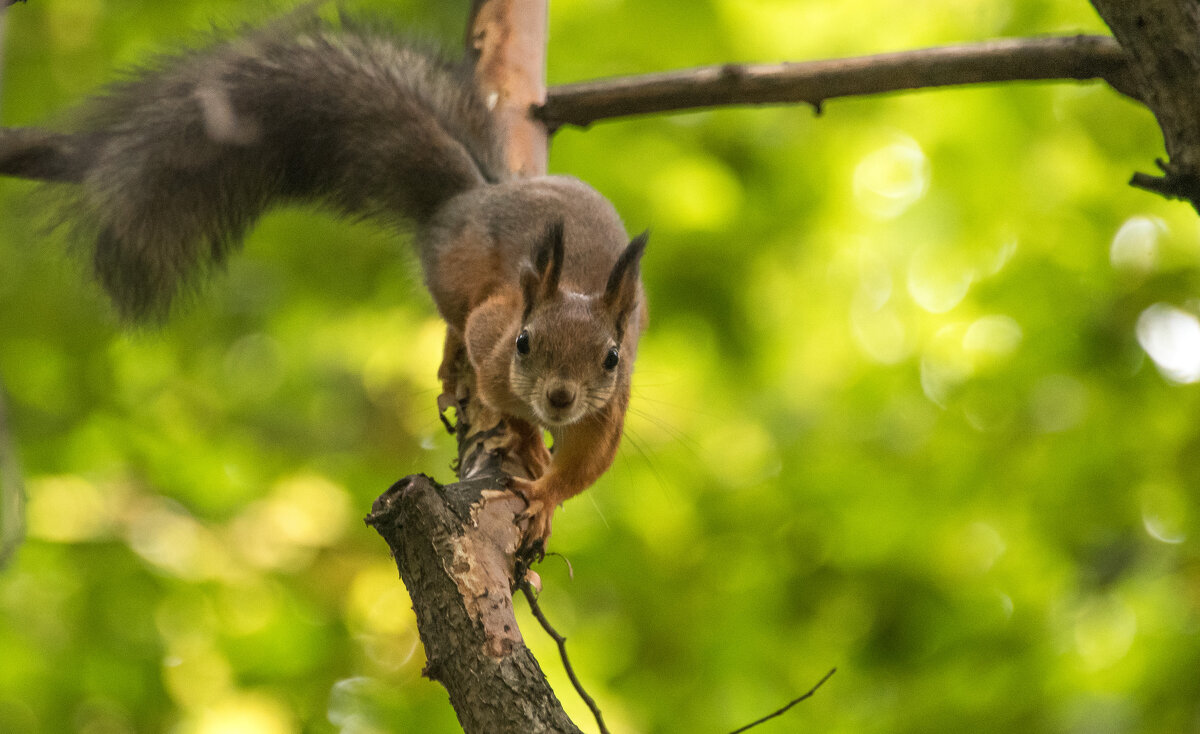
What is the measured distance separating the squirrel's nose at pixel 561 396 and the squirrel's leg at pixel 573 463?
6.7 inches

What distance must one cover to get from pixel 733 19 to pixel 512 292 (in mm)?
1690

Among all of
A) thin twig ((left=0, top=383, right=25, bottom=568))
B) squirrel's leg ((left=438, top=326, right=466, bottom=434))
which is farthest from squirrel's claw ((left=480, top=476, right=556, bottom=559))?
thin twig ((left=0, top=383, right=25, bottom=568))

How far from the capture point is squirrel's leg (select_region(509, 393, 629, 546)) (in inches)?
85.6

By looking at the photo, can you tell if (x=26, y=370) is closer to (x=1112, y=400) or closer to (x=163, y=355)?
(x=163, y=355)

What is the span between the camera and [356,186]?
2.98 meters

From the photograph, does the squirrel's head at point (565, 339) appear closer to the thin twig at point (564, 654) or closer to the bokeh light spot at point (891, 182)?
the thin twig at point (564, 654)

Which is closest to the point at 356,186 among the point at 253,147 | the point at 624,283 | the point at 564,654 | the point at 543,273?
the point at 253,147

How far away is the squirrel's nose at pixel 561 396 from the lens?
2.21m

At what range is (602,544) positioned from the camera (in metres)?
3.68

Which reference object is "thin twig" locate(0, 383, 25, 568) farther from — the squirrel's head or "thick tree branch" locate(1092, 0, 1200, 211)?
"thick tree branch" locate(1092, 0, 1200, 211)

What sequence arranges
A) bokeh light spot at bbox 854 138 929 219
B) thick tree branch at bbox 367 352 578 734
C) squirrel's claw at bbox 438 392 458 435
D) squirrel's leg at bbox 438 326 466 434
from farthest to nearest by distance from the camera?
Result: 1. bokeh light spot at bbox 854 138 929 219
2. squirrel's leg at bbox 438 326 466 434
3. squirrel's claw at bbox 438 392 458 435
4. thick tree branch at bbox 367 352 578 734

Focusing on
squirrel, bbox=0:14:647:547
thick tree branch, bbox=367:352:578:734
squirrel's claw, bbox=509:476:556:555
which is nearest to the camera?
thick tree branch, bbox=367:352:578:734

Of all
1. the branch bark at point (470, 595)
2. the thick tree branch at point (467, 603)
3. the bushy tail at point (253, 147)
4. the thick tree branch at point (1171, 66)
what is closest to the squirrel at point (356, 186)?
the bushy tail at point (253, 147)

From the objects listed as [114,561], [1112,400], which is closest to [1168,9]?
[1112,400]
